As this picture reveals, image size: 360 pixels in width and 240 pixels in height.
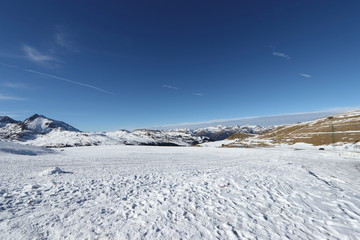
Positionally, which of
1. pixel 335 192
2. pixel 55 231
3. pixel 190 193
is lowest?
pixel 335 192

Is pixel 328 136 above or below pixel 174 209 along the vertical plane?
below

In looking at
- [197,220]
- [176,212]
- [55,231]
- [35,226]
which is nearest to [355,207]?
[197,220]

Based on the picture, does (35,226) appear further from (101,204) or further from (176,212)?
(176,212)

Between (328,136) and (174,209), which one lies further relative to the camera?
(328,136)

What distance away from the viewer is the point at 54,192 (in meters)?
10.4

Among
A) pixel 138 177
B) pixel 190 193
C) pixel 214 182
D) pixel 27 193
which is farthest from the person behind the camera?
pixel 138 177

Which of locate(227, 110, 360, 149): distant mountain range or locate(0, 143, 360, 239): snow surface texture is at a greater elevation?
locate(0, 143, 360, 239): snow surface texture

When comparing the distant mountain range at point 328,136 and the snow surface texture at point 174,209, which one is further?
the distant mountain range at point 328,136

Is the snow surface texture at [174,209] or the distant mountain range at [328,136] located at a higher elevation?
the snow surface texture at [174,209]

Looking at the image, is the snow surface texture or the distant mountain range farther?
the distant mountain range

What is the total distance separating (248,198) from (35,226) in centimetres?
1108

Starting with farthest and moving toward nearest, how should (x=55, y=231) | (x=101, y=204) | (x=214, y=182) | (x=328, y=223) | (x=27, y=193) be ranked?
(x=214, y=182)
(x=27, y=193)
(x=101, y=204)
(x=328, y=223)
(x=55, y=231)

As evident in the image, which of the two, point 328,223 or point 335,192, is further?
point 335,192

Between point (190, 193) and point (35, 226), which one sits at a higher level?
point (35, 226)
